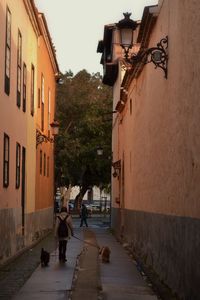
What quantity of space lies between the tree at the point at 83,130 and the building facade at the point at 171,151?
3505 centimetres

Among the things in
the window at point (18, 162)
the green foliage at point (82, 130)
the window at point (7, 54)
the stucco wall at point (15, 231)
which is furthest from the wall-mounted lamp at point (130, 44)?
the green foliage at point (82, 130)

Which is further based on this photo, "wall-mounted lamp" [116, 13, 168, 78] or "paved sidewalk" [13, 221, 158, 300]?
"wall-mounted lamp" [116, 13, 168, 78]

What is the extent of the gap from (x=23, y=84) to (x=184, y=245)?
12865mm

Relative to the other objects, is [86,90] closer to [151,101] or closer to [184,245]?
[151,101]

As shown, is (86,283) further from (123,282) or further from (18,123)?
(18,123)

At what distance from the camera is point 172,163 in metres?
12.2

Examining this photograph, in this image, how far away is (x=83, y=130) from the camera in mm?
57875

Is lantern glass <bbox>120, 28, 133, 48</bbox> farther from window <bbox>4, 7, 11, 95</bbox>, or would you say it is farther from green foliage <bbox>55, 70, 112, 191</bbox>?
green foliage <bbox>55, 70, 112, 191</bbox>

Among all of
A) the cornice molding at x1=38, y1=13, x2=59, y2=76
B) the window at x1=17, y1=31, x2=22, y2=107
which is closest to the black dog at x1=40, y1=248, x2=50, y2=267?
the window at x1=17, y1=31, x2=22, y2=107

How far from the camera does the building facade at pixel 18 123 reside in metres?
17.6

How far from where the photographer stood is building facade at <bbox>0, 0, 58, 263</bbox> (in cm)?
1762

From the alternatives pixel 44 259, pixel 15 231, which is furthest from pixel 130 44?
pixel 15 231

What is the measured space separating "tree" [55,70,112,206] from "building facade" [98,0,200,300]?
3505 centimetres

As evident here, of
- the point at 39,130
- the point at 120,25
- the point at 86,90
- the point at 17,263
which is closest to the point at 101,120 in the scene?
the point at 86,90
